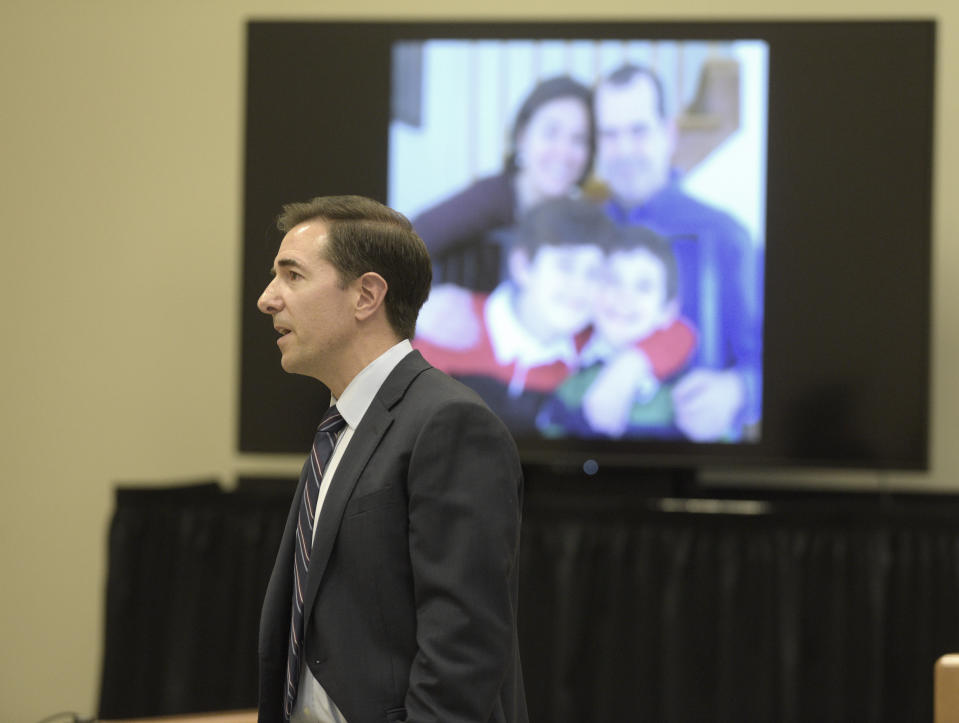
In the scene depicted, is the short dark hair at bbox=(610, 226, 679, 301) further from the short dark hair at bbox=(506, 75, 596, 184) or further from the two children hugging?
the short dark hair at bbox=(506, 75, 596, 184)

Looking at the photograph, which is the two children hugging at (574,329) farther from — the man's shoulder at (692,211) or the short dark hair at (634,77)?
the short dark hair at (634,77)

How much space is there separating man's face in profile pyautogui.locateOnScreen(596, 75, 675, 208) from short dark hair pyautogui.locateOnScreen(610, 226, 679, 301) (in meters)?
0.09

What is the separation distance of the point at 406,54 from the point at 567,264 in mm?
875

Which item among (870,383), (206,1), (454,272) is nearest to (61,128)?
(206,1)

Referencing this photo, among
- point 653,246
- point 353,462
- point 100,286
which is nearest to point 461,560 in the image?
point 353,462

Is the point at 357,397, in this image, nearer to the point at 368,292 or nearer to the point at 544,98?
the point at 368,292

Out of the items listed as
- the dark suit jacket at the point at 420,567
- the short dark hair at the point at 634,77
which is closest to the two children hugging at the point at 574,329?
the short dark hair at the point at 634,77

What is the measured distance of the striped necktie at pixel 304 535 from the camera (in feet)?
5.67

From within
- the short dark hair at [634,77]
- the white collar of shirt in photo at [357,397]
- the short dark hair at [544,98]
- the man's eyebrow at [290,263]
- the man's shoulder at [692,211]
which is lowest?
the white collar of shirt in photo at [357,397]

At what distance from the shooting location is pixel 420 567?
1.61 meters

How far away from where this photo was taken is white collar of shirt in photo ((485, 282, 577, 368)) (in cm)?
381

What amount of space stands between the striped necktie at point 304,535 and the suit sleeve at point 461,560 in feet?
0.67

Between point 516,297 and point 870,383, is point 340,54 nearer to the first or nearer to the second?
point 516,297

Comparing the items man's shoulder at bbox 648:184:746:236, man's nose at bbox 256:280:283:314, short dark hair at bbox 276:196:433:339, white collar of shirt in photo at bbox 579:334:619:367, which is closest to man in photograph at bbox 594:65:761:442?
man's shoulder at bbox 648:184:746:236
